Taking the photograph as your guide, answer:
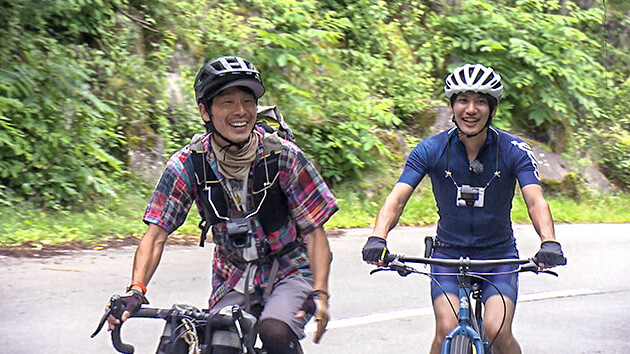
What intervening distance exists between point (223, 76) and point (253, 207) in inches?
23.9

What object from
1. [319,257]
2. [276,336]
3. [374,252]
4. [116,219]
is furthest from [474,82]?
[116,219]

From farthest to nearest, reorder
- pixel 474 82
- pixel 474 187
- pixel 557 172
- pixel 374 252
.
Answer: pixel 557 172
pixel 474 187
pixel 474 82
pixel 374 252

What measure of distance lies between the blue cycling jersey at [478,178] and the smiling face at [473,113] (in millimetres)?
179

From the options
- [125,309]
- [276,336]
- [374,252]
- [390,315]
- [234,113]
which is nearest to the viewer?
[125,309]

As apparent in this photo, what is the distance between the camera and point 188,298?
789 cm

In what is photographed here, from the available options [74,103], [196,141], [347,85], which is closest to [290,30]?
[347,85]

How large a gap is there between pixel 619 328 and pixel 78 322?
4.72m

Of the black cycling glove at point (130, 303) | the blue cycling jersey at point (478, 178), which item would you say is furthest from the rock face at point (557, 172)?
the black cycling glove at point (130, 303)

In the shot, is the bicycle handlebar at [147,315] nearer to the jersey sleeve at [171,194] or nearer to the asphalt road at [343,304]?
the jersey sleeve at [171,194]

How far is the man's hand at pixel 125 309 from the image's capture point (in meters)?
3.48

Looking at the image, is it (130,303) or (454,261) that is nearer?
(130,303)

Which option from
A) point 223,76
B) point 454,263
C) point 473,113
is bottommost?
point 454,263

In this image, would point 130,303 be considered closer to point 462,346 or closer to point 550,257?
point 462,346

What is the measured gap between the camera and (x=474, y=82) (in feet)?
15.6
